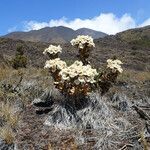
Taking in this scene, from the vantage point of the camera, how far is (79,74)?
8.82 metres

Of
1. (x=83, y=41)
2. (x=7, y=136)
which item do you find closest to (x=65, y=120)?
(x=7, y=136)

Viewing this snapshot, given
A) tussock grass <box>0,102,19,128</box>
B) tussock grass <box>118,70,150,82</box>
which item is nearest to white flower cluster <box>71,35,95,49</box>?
tussock grass <box>0,102,19,128</box>

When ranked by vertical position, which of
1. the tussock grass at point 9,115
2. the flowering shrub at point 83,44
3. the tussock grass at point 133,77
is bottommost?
the tussock grass at point 133,77

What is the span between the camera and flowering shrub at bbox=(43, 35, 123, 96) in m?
8.88

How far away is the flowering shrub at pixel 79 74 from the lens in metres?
8.88

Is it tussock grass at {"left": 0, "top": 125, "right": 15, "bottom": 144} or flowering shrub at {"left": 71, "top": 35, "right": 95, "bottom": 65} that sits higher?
flowering shrub at {"left": 71, "top": 35, "right": 95, "bottom": 65}

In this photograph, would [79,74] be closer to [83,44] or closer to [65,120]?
[65,120]

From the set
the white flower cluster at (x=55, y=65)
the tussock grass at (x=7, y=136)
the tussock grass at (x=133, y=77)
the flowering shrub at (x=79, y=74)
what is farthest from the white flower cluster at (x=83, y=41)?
the tussock grass at (x=133, y=77)

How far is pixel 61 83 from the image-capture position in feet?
30.4

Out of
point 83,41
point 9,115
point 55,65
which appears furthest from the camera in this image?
point 83,41

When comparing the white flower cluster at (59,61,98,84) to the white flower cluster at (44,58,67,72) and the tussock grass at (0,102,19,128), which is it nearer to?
the white flower cluster at (44,58,67,72)

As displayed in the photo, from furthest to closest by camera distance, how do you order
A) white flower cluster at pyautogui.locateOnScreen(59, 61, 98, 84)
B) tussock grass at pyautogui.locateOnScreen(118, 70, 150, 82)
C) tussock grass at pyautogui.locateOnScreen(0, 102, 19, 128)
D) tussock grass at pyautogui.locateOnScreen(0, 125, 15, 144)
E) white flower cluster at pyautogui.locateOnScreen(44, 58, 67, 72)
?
tussock grass at pyautogui.locateOnScreen(118, 70, 150, 82) < white flower cluster at pyautogui.locateOnScreen(44, 58, 67, 72) < white flower cluster at pyautogui.locateOnScreen(59, 61, 98, 84) < tussock grass at pyautogui.locateOnScreen(0, 102, 19, 128) < tussock grass at pyautogui.locateOnScreen(0, 125, 15, 144)

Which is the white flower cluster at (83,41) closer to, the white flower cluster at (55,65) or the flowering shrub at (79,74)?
the flowering shrub at (79,74)

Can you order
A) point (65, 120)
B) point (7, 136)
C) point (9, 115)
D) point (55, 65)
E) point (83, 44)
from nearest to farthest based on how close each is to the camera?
point (7, 136)
point (9, 115)
point (65, 120)
point (55, 65)
point (83, 44)
